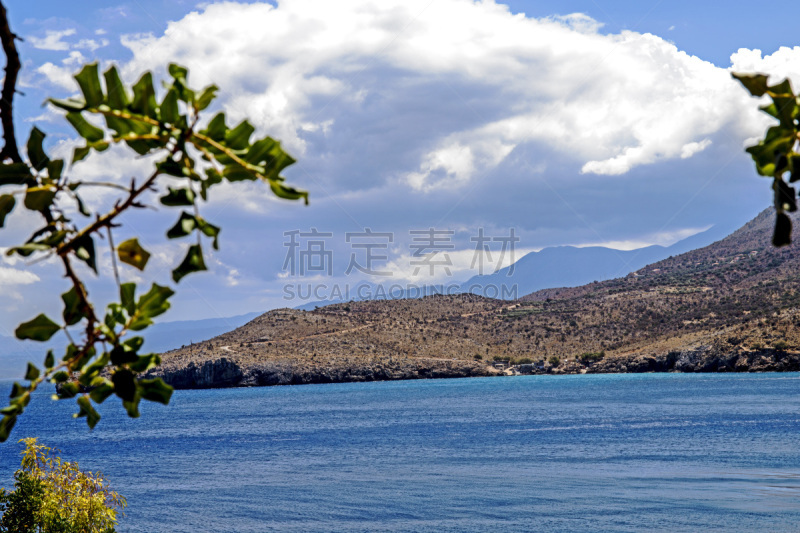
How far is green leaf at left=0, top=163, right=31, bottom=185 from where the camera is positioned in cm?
138

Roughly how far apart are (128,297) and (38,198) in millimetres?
262

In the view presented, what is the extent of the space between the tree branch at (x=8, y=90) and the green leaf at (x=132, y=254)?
312 millimetres

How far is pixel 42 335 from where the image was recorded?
143cm

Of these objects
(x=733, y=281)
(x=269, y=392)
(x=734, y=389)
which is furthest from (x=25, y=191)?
(x=733, y=281)

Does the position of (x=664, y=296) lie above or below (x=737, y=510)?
above

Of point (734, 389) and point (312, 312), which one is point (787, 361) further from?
point (312, 312)

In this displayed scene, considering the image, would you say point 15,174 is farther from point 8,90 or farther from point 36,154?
point 8,90

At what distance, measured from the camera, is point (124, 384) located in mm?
1371

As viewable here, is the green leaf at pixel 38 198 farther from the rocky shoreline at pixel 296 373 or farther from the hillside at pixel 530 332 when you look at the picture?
the rocky shoreline at pixel 296 373

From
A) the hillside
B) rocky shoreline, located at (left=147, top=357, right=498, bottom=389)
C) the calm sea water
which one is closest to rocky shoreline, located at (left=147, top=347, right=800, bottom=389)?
rocky shoreline, located at (left=147, top=357, right=498, bottom=389)

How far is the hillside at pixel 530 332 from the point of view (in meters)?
81.0

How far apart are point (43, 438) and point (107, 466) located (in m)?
27.1

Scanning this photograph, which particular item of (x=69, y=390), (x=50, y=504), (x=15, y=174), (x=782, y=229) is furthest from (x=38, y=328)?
(x=50, y=504)

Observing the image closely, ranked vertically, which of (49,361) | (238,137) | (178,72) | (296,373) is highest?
(178,72)
